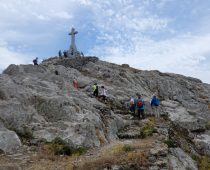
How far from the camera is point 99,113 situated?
32.8m

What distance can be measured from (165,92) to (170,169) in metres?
26.9

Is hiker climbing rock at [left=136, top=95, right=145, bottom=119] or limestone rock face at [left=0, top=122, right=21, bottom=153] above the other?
hiker climbing rock at [left=136, top=95, right=145, bottom=119]

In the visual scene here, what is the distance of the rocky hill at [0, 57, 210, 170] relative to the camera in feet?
82.8

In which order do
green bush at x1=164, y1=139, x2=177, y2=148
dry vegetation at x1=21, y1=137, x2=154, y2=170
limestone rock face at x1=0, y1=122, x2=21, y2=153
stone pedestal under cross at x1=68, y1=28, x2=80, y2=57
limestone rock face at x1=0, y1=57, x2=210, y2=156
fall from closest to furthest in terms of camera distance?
1. dry vegetation at x1=21, y1=137, x2=154, y2=170
2. limestone rock face at x1=0, y1=122, x2=21, y2=153
3. green bush at x1=164, y1=139, x2=177, y2=148
4. limestone rock face at x1=0, y1=57, x2=210, y2=156
5. stone pedestal under cross at x1=68, y1=28, x2=80, y2=57

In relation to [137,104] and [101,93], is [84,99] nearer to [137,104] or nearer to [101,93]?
[101,93]

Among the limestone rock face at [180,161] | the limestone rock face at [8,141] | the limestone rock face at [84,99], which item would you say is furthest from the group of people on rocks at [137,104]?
the limestone rock face at [8,141]

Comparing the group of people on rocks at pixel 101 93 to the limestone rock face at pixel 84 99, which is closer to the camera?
the limestone rock face at pixel 84 99

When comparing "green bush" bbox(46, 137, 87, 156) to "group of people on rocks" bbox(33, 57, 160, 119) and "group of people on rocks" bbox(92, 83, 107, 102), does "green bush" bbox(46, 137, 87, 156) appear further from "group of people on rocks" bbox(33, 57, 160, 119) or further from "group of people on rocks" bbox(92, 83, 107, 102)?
"group of people on rocks" bbox(92, 83, 107, 102)

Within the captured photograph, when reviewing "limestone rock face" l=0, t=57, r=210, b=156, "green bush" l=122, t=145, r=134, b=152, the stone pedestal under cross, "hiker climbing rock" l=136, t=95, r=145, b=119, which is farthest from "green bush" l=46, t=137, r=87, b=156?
the stone pedestal under cross

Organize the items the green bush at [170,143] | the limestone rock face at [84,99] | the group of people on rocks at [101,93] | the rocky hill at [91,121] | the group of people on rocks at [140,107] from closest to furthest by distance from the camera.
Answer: the rocky hill at [91,121] → the green bush at [170,143] → the limestone rock face at [84,99] → the group of people on rocks at [140,107] → the group of people on rocks at [101,93]

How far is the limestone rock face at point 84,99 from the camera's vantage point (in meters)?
28.2

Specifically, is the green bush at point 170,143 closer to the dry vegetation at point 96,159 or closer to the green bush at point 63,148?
the dry vegetation at point 96,159

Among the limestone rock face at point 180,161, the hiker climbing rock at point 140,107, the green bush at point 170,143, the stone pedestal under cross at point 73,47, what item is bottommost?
the limestone rock face at point 180,161

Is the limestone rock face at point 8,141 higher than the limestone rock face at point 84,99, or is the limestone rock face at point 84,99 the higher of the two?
the limestone rock face at point 84,99
